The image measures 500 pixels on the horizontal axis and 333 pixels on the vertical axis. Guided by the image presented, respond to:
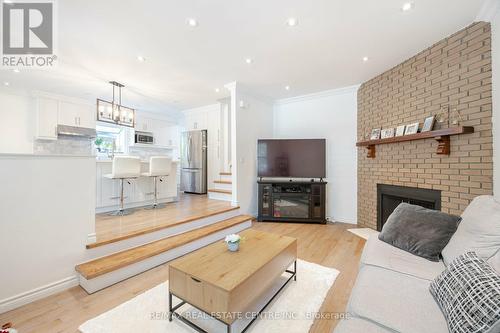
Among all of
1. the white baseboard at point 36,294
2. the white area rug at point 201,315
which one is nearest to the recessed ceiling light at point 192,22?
the white area rug at point 201,315

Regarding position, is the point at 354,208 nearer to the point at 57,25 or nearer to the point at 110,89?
the point at 57,25

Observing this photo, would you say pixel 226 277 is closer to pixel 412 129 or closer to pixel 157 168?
pixel 157 168

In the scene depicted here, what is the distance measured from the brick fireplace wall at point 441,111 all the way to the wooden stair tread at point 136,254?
2.88 meters

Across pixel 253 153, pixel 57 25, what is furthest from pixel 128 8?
pixel 253 153

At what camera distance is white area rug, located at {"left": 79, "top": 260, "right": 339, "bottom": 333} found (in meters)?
1.46

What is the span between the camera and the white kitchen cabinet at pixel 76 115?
4371mm

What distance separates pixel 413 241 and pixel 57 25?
4.10m

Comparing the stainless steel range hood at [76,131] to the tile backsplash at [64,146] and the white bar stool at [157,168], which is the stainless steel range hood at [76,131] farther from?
the white bar stool at [157,168]

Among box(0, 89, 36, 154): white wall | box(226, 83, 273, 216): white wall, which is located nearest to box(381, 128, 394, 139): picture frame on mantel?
box(226, 83, 273, 216): white wall

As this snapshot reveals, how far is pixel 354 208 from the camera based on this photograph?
13.3ft

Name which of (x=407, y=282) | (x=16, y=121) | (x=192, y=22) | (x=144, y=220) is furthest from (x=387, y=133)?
(x=16, y=121)

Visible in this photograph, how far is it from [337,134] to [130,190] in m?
4.27

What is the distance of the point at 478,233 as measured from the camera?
136 centimetres

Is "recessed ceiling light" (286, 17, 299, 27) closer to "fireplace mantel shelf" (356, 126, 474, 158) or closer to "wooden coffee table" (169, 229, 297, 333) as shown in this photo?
"fireplace mantel shelf" (356, 126, 474, 158)
